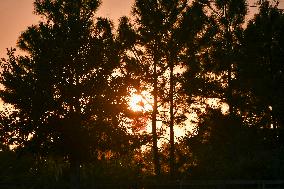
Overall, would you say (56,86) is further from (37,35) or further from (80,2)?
(80,2)

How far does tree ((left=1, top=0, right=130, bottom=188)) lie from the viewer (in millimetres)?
28078

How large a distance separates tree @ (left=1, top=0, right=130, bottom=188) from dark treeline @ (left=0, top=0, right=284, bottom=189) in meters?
0.06

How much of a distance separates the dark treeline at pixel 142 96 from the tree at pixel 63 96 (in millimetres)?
56

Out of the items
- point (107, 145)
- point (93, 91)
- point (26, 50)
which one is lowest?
point (107, 145)

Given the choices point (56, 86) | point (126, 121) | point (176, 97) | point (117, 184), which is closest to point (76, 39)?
point (56, 86)

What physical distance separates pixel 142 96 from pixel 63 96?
1008 cm

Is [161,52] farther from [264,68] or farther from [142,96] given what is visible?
[264,68]

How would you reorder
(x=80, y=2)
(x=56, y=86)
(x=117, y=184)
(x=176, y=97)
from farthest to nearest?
(x=176, y=97), (x=80, y=2), (x=56, y=86), (x=117, y=184)

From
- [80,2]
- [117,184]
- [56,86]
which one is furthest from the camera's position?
[80,2]

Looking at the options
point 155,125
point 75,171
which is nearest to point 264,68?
point 155,125

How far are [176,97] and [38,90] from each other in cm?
1226

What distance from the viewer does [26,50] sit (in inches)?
1164

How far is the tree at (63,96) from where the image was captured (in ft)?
92.1

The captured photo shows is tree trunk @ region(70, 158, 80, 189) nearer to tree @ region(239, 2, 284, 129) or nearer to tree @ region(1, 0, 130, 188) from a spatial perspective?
tree @ region(1, 0, 130, 188)
